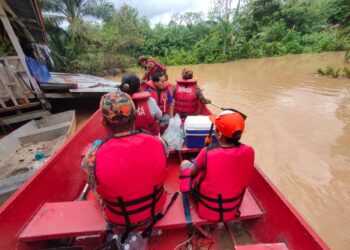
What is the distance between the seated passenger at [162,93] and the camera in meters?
3.41

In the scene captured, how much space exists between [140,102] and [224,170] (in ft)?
5.17

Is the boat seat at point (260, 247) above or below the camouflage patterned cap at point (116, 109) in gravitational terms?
below

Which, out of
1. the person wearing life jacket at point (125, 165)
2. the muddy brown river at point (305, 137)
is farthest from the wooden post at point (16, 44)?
the person wearing life jacket at point (125, 165)

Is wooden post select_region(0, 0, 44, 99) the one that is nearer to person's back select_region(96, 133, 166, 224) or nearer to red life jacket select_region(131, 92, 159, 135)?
red life jacket select_region(131, 92, 159, 135)

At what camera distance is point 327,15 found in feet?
71.4

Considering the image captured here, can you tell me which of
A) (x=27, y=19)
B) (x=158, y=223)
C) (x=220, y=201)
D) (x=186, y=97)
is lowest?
(x=158, y=223)

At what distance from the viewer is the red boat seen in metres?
1.59

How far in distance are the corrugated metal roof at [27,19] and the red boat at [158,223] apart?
4157 mm

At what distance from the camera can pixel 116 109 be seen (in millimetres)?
1360

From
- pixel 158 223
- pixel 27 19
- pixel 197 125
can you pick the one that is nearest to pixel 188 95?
pixel 197 125

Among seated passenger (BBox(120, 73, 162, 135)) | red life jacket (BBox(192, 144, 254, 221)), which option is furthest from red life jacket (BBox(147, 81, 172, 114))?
red life jacket (BBox(192, 144, 254, 221))

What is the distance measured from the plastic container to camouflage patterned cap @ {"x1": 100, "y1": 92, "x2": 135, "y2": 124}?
1.51m

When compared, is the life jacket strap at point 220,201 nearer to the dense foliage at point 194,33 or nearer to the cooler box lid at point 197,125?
the cooler box lid at point 197,125

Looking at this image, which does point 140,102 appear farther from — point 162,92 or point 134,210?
point 134,210
